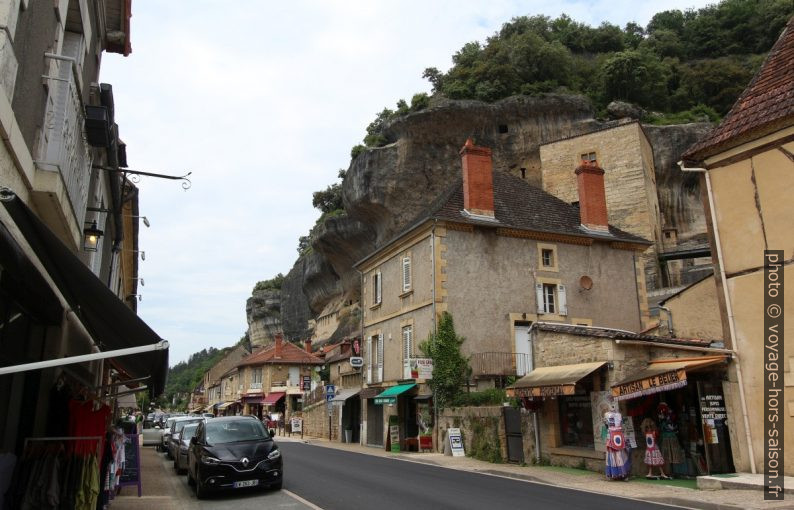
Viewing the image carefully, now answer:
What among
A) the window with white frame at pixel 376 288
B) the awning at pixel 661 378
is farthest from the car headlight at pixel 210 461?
the window with white frame at pixel 376 288

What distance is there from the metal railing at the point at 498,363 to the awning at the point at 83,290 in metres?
15.6

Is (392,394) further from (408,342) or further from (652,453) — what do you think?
(652,453)

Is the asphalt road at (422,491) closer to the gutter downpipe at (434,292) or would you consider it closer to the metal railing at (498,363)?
the gutter downpipe at (434,292)

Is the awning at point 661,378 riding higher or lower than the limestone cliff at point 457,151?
lower

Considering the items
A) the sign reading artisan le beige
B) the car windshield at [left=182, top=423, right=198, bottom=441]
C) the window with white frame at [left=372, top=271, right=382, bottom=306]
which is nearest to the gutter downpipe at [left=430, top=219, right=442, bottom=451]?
the window with white frame at [left=372, top=271, right=382, bottom=306]

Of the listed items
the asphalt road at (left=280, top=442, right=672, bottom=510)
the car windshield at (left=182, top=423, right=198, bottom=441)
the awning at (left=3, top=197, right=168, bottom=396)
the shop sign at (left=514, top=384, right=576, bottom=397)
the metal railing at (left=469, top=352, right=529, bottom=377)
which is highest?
the metal railing at (left=469, top=352, right=529, bottom=377)

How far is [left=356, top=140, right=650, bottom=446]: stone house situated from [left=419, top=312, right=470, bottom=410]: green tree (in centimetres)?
44

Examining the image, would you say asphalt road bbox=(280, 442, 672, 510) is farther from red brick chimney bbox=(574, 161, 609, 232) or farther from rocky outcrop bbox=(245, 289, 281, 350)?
rocky outcrop bbox=(245, 289, 281, 350)

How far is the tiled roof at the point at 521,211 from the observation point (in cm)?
2197

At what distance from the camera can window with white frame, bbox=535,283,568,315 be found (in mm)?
22297

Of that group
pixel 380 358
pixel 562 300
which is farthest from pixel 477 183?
pixel 380 358

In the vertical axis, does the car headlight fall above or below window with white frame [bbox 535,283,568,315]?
below

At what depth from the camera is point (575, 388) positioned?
13688mm

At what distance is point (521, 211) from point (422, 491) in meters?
14.9
